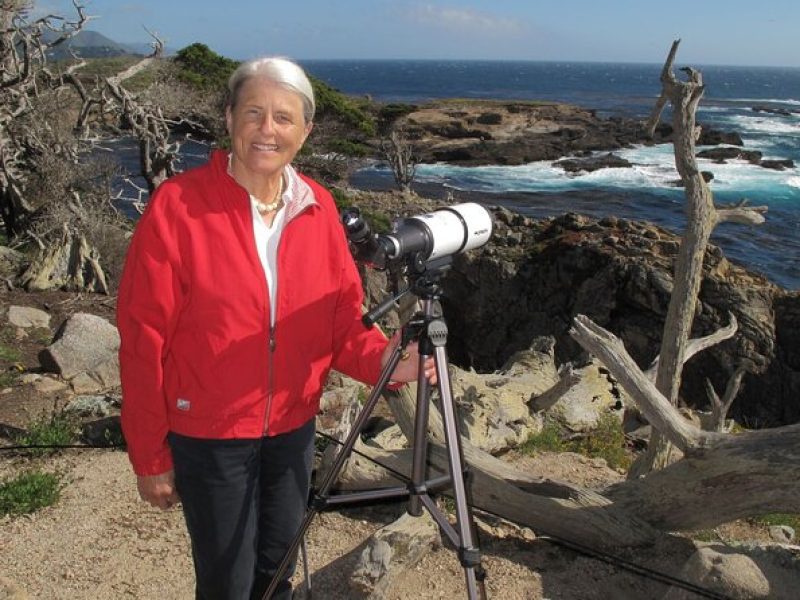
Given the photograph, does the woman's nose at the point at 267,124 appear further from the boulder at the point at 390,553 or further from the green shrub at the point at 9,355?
the green shrub at the point at 9,355

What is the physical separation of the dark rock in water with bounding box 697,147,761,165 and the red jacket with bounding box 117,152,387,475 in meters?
56.9

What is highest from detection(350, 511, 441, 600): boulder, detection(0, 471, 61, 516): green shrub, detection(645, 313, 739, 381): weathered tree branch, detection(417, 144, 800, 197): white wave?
detection(645, 313, 739, 381): weathered tree branch

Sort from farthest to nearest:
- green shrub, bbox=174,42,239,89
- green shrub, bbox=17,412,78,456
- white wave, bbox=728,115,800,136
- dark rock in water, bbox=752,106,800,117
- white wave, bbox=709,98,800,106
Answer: white wave, bbox=709,98,800,106 → dark rock in water, bbox=752,106,800,117 → white wave, bbox=728,115,800,136 → green shrub, bbox=174,42,239,89 → green shrub, bbox=17,412,78,456

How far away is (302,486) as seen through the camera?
117 inches

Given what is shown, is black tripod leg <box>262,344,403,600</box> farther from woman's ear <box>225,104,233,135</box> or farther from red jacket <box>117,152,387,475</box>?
woman's ear <box>225,104,233,135</box>

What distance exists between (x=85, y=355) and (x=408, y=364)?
6.77 metres

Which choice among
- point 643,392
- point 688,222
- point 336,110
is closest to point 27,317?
point 688,222

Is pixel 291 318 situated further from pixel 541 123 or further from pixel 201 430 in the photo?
pixel 541 123

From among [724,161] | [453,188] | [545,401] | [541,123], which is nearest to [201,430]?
[545,401]

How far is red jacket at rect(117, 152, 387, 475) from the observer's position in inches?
95.8

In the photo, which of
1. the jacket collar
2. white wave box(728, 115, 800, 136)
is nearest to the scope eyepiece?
the jacket collar

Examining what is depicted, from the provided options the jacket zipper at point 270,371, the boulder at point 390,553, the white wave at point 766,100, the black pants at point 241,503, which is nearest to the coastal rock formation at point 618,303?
the boulder at point 390,553

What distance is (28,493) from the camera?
5059 mm

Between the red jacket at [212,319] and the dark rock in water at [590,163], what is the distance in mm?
49194
